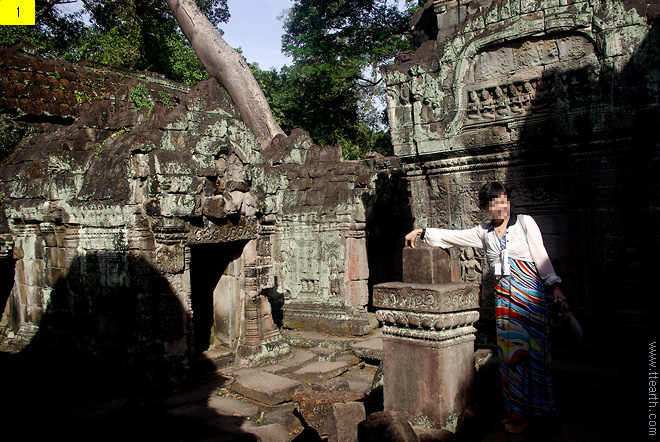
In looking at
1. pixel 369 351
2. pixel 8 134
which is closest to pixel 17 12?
pixel 8 134

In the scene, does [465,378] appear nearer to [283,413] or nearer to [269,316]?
[283,413]

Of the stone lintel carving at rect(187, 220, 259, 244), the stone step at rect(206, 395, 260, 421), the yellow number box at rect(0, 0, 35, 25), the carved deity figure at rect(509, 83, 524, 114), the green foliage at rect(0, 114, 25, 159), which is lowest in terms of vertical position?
the stone step at rect(206, 395, 260, 421)

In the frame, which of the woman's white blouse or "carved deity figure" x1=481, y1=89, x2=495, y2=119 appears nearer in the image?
the woman's white blouse

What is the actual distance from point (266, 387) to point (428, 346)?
9.57 feet

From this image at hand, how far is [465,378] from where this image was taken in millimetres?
3830

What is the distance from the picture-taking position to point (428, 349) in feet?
12.1

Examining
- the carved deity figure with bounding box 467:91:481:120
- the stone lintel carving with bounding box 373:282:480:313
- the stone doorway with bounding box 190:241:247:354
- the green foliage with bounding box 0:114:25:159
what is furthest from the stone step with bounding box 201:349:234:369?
the green foliage with bounding box 0:114:25:159

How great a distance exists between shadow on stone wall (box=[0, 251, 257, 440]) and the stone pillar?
5.82 feet

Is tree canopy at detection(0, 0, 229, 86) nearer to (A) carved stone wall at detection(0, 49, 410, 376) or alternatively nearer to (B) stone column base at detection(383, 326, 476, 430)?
(A) carved stone wall at detection(0, 49, 410, 376)

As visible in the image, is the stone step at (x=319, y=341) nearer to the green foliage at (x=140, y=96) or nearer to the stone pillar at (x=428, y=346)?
the stone pillar at (x=428, y=346)

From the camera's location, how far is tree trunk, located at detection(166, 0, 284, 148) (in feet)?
50.8

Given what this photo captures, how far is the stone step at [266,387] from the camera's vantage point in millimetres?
5816

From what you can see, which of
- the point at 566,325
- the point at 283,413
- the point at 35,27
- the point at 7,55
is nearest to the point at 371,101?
the point at 35,27

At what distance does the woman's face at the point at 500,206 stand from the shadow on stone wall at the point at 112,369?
→ 3.05 m
